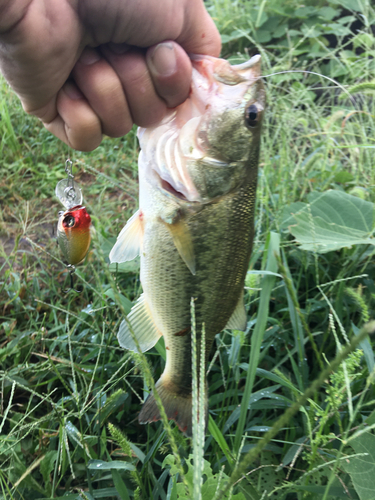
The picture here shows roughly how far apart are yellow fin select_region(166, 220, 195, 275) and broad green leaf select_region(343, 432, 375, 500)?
780 millimetres

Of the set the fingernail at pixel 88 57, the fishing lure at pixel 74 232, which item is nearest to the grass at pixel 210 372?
the fishing lure at pixel 74 232

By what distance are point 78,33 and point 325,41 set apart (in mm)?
4641

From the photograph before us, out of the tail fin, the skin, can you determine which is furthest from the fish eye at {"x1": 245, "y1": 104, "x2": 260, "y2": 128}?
the tail fin

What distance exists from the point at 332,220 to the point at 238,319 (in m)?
1.02

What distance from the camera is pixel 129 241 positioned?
1.47 m

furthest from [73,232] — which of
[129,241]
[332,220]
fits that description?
[332,220]

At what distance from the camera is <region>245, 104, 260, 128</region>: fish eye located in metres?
1.37

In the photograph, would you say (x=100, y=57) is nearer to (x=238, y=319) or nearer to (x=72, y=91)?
(x=72, y=91)

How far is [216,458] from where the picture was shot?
1442mm

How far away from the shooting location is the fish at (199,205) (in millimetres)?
1353

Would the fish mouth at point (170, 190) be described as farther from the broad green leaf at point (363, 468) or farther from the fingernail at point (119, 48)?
the broad green leaf at point (363, 468)

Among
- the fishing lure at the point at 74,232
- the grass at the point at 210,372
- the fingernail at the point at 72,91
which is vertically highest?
the fingernail at the point at 72,91

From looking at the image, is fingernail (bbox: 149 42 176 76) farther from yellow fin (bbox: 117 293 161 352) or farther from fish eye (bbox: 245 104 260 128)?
yellow fin (bbox: 117 293 161 352)

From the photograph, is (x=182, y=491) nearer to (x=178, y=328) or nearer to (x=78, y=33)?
(x=178, y=328)
